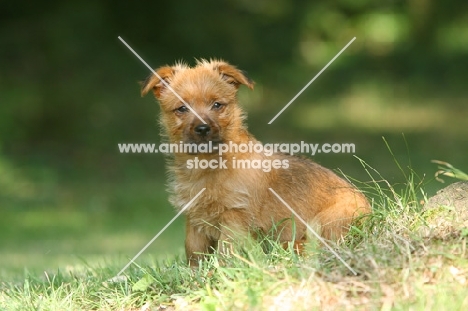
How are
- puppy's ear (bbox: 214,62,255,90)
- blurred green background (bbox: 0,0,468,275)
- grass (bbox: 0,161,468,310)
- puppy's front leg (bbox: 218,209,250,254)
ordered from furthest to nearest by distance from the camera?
blurred green background (bbox: 0,0,468,275)
puppy's ear (bbox: 214,62,255,90)
puppy's front leg (bbox: 218,209,250,254)
grass (bbox: 0,161,468,310)

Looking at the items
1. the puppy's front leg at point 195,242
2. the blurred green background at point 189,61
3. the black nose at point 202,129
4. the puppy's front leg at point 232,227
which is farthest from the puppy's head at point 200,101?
the blurred green background at point 189,61

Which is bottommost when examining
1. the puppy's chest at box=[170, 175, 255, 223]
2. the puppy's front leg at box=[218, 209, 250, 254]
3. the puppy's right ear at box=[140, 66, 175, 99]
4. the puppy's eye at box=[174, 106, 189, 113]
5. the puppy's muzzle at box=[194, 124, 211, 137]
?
the puppy's front leg at box=[218, 209, 250, 254]

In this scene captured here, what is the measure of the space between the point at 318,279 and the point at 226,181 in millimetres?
1628

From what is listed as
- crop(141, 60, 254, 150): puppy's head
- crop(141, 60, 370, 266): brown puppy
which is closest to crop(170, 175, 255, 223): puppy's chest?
crop(141, 60, 370, 266): brown puppy

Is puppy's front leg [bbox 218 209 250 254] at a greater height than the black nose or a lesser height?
lesser

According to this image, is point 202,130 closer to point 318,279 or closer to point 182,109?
point 182,109

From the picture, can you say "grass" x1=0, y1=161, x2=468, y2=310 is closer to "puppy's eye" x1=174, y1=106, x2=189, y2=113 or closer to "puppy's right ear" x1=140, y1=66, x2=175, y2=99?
"puppy's eye" x1=174, y1=106, x2=189, y2=113

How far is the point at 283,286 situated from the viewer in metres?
5.38

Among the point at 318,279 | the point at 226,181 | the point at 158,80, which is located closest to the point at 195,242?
the point at 226,181

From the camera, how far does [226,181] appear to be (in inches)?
267

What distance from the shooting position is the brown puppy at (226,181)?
265 inches

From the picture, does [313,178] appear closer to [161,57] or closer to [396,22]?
[161,57]

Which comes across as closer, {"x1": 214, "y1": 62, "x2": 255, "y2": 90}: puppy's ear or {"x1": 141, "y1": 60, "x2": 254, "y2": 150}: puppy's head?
{"x1": 141, "y1": 60, "x2": 254, "y2": 150}: puppy's head

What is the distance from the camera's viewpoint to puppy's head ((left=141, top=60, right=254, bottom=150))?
6703 mm
